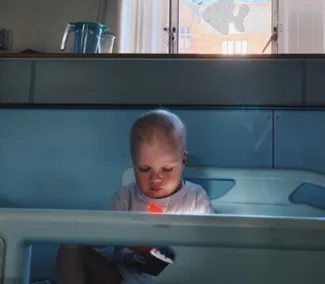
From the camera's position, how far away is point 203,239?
0.42 meters

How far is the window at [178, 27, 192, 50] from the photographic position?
2.22 m

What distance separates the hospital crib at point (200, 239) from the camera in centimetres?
41

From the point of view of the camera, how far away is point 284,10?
7.13 ft

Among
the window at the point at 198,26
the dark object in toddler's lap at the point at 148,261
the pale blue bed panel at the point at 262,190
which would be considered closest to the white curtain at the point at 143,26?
the window at the point at 198,26

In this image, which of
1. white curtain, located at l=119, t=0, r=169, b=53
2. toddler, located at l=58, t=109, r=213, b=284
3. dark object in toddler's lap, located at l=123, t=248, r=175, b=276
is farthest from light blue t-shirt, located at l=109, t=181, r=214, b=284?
white curtain, located at l=119, t=0, r=169, b=53

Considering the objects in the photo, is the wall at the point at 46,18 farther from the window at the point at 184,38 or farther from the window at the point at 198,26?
the window at the point at 184,38

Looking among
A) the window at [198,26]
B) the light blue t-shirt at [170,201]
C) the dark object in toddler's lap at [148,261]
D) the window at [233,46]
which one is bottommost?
the dark object in toddler's lap at [148,261]

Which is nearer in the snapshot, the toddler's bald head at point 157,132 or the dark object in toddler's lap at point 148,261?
the dark object in toddler's lap at point 148,261

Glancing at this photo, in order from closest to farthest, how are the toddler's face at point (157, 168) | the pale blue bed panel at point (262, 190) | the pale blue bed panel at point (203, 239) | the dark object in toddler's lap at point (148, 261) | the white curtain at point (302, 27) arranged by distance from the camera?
the pale blue bed panel at point (203, 239)
the dark object in toddler's lap at point (148, 261)
the toddler's face at point (157, 168)
the pale blue bed panel at point (262, 190)
the white curtain at point (302, 27)

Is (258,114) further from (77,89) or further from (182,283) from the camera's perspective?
(182,283)

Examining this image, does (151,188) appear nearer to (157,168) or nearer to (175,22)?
(157,168)

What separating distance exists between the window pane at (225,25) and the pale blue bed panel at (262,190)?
1158 mm

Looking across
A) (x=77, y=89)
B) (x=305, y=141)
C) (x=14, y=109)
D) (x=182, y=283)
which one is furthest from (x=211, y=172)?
(x=182, y=283)

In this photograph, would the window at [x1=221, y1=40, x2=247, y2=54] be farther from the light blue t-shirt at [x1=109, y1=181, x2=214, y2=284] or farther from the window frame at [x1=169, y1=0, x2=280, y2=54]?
the light blue t-shirt at [x1=109, y1=181, x2=214, y2=284]
